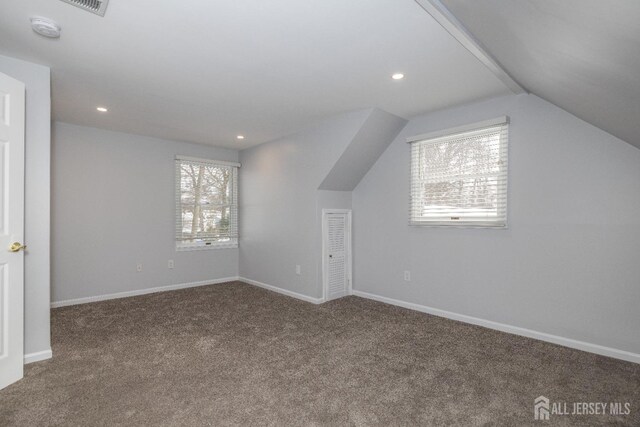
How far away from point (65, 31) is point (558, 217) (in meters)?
4.05

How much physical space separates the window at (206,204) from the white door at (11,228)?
2761 mm

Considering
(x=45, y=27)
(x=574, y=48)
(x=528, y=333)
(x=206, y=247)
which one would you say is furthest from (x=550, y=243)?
(x=206, y=247)

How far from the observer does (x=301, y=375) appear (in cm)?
234

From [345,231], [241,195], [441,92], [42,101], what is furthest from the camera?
[241,195]

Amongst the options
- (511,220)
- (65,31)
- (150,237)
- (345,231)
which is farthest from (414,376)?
(150,237)

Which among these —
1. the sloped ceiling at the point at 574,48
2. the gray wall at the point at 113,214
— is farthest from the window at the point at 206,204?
the sloped ceiling at the point at 574,48

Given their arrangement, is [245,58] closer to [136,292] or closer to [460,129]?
[460,129]

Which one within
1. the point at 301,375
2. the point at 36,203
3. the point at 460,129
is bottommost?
the point at 301,375

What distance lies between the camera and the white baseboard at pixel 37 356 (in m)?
2.48

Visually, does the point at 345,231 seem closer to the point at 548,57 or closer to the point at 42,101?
the point at 548,57

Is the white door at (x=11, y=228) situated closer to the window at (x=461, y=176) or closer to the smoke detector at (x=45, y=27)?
the smoke detector at (x=45, y=27)

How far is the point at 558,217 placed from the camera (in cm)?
289

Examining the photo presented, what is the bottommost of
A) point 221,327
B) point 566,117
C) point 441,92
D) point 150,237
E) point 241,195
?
point 221,327

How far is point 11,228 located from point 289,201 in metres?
3.00
